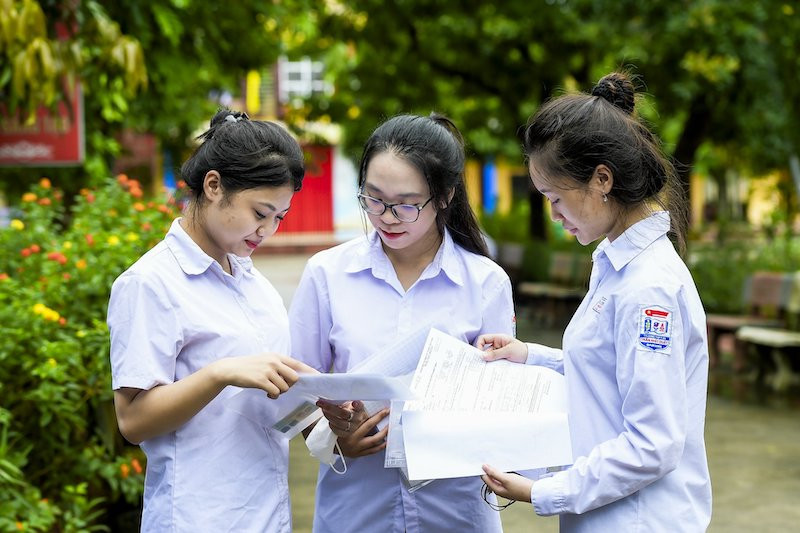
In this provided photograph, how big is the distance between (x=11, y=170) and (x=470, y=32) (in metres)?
8.53

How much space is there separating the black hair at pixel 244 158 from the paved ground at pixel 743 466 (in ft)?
11.3

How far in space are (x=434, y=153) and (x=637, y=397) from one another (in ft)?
2.89

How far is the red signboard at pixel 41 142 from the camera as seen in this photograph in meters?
6.70

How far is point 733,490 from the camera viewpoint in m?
6.54

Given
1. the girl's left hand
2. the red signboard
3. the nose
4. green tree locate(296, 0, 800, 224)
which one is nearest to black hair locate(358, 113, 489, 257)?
the nose

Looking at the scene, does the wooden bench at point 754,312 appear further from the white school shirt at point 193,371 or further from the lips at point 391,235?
the white school shirt at point 193,371

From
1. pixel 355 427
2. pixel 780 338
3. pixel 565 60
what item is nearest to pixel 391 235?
pixel 355 427

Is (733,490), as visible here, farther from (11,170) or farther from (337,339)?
(11,170)

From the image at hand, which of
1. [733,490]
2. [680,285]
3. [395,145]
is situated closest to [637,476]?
[680,285]

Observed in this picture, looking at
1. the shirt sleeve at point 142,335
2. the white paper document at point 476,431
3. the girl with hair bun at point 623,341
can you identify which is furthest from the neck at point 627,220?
the shirt sleeve at point 142,335

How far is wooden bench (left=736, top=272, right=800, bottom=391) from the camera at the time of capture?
9906mm

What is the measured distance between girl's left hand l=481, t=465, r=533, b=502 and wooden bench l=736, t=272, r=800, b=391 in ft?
26.2

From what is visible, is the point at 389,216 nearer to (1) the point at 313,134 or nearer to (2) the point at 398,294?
(2) the point at 398,294

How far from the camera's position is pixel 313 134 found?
54.9 ft
